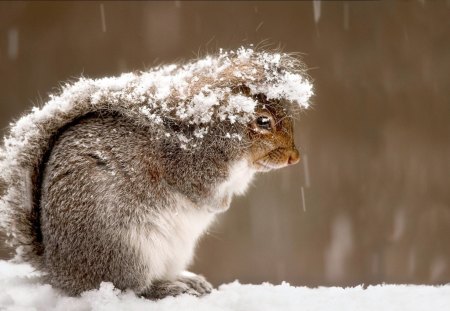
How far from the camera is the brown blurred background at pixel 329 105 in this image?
20.0 feet

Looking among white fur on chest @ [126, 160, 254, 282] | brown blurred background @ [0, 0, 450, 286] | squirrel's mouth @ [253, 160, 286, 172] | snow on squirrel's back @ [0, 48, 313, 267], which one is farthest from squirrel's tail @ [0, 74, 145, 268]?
brown blurred background @ [0, 0, 450, 286]

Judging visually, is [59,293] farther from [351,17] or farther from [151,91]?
[351,17]

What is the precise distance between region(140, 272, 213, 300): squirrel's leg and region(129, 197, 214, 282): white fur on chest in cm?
4

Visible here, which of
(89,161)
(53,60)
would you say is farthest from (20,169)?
(53,60)

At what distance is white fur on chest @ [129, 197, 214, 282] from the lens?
2.72 meters

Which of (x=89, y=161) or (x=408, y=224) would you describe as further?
(x=408, y=224)

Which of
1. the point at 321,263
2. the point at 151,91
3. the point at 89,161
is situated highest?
the point at 321,263

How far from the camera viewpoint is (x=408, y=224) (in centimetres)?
641

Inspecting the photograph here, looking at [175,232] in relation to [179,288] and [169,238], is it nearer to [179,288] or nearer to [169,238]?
[169,238]

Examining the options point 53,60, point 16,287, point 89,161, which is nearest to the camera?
point 89,161

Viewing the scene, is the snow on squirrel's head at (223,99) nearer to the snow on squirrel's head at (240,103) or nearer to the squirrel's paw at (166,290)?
the snow on squirrel's head at (240,103)

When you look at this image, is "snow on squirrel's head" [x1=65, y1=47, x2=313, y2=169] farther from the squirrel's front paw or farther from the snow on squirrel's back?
the squirrel's front paw

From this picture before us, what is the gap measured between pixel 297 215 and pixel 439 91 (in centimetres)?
172

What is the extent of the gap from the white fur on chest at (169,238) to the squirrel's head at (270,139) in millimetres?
323
